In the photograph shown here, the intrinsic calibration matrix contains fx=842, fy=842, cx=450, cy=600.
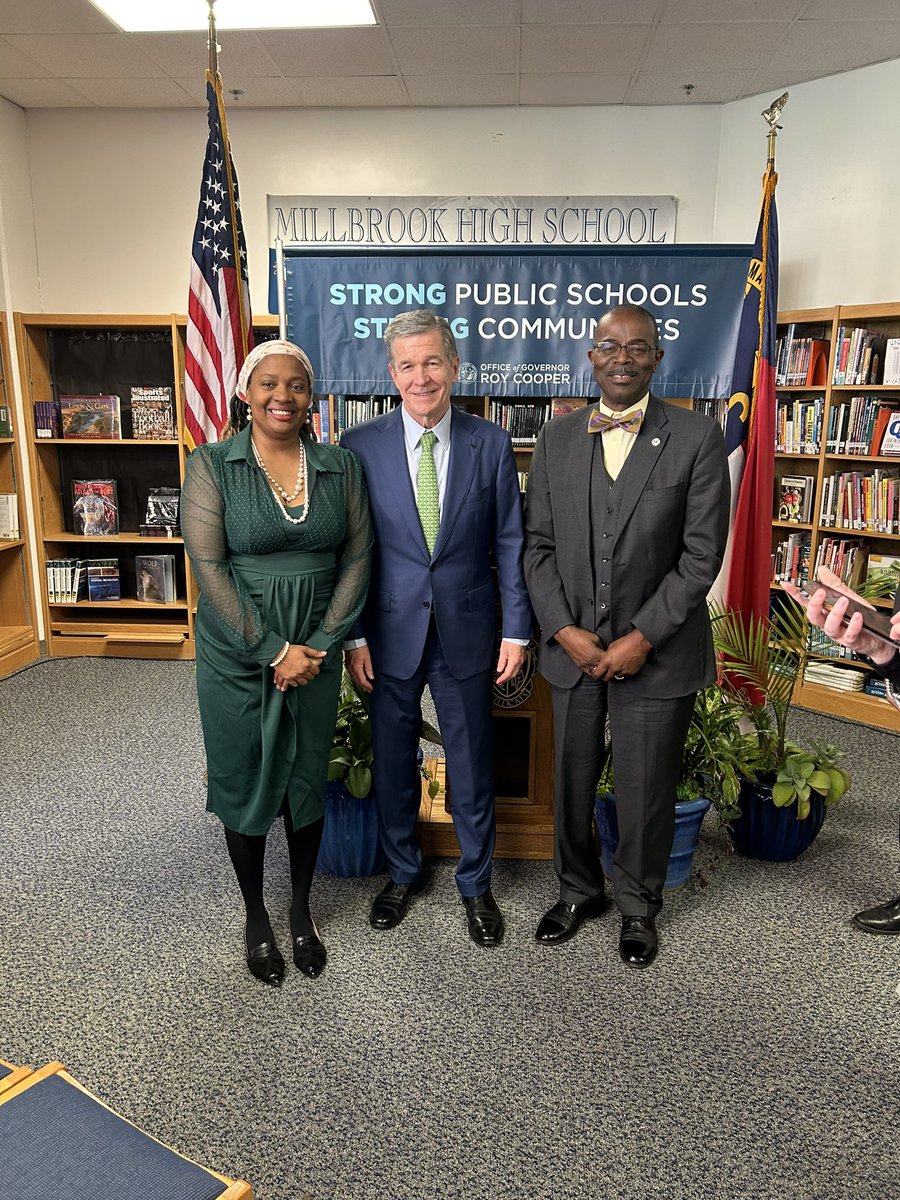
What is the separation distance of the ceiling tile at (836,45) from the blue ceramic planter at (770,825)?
3628 millimetres

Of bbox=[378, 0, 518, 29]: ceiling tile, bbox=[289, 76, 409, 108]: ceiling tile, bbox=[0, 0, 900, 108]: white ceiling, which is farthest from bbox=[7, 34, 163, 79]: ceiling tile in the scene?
bbox=[378, 0, 518, 29]: ceiling tile

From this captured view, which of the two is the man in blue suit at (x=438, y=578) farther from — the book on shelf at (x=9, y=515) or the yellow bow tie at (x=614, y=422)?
the book on shelf at (x=9, y=515)

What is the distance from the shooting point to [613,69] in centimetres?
459

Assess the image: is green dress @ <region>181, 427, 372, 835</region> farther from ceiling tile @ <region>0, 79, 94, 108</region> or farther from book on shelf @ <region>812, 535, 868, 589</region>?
ceiling tile @ <region>0, 79, 94, 108</region>

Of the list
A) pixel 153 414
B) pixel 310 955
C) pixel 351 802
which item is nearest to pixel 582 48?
pixel 153 414

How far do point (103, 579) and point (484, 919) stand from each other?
4.06 m

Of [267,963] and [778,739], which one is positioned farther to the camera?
[778,739]

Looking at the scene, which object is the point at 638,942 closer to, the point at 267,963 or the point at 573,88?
the point at 267,963

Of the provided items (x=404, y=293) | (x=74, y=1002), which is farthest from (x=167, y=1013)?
(x=404, y=293)

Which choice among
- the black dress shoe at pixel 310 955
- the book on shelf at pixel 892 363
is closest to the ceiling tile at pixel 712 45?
the book on shelf at pixel 892 363

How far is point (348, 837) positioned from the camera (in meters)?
2.84

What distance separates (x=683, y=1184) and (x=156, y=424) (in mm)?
5025

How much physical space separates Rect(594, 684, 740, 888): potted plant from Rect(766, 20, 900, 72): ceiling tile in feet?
11.3

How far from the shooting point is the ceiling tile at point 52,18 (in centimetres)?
388
